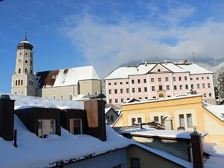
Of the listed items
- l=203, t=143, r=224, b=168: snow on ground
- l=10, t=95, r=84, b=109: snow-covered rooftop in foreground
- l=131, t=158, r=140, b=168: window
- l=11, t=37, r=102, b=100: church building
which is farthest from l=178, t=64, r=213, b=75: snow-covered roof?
l=10, t=95, r=84, b=109: snow-covered rooftop in foreground

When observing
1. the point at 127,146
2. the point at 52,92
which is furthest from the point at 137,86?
the point at 127,146

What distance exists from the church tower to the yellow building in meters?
Answer: 86.2

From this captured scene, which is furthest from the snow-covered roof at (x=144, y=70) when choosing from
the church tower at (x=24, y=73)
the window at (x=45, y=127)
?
the window at (x=45, y=127)

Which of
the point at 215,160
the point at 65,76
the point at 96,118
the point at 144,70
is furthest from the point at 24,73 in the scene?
the point at 215,160

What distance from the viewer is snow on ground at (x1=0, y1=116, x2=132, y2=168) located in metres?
11.1

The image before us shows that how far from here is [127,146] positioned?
18.8 meters

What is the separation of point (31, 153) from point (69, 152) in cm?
210

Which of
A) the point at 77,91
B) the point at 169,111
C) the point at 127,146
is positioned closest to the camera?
the point at 127,146

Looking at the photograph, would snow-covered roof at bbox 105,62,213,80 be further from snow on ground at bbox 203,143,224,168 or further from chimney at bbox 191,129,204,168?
chimney at bbox 191,129,204,168

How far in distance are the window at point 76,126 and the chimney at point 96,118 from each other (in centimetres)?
67

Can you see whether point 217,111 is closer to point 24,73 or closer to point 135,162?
point 135,162

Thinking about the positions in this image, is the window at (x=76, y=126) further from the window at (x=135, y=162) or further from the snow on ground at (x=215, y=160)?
the snow on ground at (x=215, y=160)

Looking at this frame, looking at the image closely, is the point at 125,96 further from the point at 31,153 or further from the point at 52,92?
the point at 31,153

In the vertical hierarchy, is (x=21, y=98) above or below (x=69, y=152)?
above
